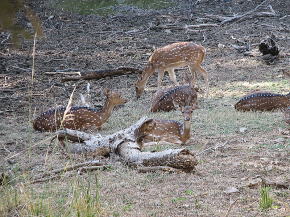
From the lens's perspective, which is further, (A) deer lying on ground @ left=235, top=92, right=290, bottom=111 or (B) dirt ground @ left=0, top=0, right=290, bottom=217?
(A) deer lying on ground @ left=235, top=92, right=290, bottom=111

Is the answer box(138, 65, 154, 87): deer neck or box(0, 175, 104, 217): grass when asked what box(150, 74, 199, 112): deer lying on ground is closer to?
→ box(138, 65, 154, 87): deer neck

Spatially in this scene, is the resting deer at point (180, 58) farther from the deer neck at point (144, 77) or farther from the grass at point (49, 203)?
the grass at point (49, 203)

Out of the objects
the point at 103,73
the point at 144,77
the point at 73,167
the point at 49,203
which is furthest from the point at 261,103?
the point at 49,203

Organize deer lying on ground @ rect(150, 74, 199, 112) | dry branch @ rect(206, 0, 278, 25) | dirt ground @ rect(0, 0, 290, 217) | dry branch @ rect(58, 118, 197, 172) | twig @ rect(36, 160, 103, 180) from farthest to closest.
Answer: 1. dry branch @ rect(206, 0, 278, 25)
2. deer lying on ground @ rect(150, 74, 199, 112)
3. dry branch @ rect(58, 118, 197, 172)
4. twig @ rect(36, 160, 103, 180)
5. dirt ground @ rect(0, 0, 290, 217)

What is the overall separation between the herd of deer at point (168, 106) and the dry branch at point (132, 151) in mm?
194

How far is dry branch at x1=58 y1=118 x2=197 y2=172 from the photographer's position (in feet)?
14.4

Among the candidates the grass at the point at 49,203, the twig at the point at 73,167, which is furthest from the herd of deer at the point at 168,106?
the grass at the point at 49,203

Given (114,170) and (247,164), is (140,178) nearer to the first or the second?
(114,170)

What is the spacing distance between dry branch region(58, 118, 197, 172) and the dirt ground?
0.35 ft

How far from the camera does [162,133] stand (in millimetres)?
5781

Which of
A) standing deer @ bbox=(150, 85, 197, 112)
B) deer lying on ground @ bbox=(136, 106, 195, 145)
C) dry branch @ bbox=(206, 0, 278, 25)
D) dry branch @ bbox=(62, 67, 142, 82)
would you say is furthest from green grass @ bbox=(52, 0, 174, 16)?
deer lying on ground @ bbox=(136, 106, 195, 145)

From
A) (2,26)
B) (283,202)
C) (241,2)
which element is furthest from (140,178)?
(241,2)

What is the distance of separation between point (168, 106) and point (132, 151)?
3.00m

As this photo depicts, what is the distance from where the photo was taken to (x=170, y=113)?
7582mm
